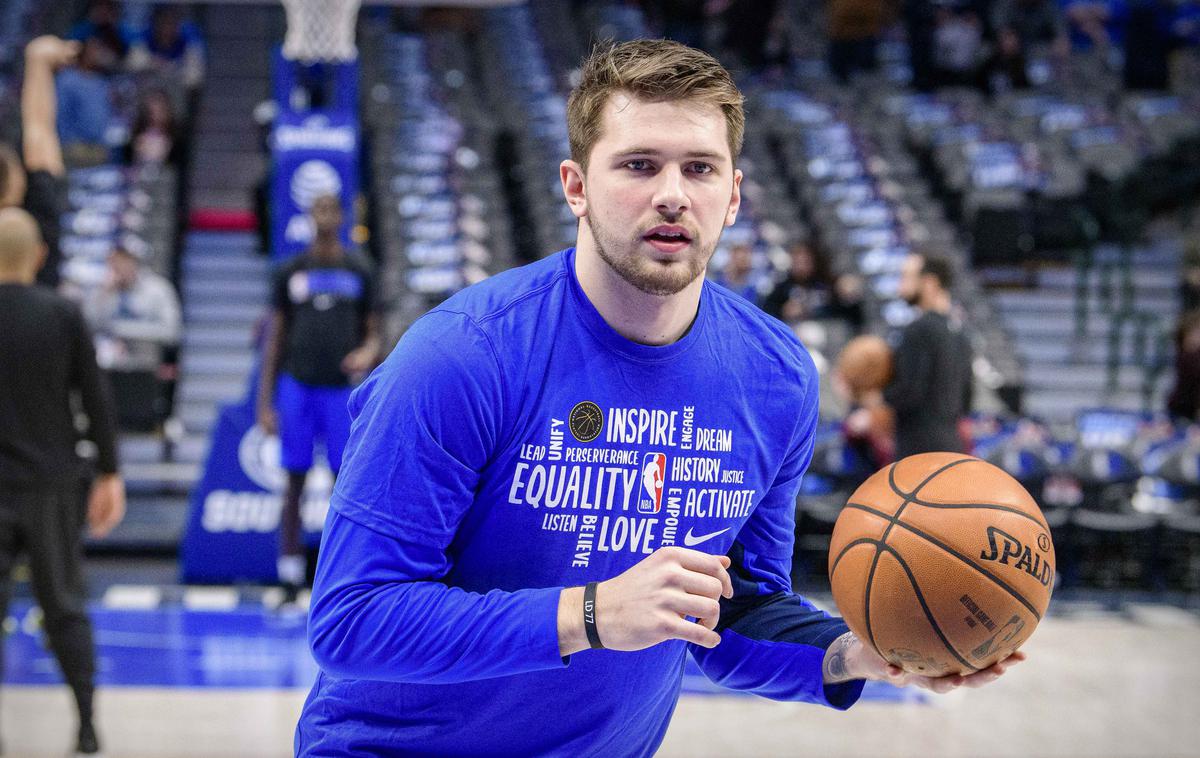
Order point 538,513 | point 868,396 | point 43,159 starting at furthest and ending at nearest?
point 868,396 < point 43,159 < point 538,513

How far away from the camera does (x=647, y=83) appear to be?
206cm

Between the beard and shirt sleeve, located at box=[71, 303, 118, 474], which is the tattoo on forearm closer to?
the beard

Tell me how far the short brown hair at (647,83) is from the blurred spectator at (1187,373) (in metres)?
7.52

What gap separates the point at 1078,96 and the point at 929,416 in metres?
8.85

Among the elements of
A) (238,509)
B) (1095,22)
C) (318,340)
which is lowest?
→ (238,509)

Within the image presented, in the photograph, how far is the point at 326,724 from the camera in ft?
7.26

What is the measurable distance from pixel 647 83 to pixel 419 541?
28.7 inches

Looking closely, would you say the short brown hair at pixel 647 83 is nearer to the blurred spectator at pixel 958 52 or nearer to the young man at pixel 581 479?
the young man at pixel 581 479

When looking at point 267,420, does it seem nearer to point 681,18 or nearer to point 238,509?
point 238,509

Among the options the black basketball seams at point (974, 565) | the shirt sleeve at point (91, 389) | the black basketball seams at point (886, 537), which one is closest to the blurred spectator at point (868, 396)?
the shirt sleeve at point (91, 389)

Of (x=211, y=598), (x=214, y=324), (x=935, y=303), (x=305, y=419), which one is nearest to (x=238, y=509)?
(x=211, y=598)

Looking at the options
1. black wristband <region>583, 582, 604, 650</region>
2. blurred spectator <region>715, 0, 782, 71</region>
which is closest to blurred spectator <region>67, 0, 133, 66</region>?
blurred spectator <region>715, 0, 782, 71</region>

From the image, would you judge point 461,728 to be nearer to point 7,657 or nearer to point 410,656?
point 410,656

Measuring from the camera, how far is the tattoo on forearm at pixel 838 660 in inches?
90.4
